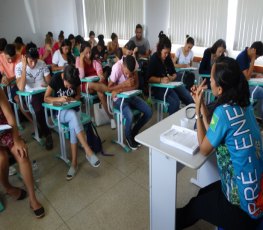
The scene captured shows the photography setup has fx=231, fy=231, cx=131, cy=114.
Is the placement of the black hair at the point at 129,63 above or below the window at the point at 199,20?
below

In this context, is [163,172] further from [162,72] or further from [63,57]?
[63,57]

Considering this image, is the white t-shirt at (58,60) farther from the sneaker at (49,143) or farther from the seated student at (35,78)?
the sneaker at (49,143)

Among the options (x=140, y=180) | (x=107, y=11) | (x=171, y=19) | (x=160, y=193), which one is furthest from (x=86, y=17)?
(x=160, y=193)

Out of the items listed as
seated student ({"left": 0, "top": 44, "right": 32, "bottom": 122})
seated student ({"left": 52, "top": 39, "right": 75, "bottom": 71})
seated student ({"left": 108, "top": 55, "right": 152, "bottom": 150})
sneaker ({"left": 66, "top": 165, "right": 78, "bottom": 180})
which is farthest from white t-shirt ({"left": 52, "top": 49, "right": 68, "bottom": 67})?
sneaker ({"left": 66, "top": 165, "right": 78, "bottom": 180})

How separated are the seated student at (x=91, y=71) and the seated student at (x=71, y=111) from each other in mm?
719

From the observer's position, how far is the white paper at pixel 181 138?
1232 millimetres

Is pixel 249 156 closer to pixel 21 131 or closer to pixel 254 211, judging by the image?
pixel 254 211

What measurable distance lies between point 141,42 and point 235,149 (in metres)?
4.62

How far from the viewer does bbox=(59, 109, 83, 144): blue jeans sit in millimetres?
2189

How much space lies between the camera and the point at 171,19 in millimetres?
5035

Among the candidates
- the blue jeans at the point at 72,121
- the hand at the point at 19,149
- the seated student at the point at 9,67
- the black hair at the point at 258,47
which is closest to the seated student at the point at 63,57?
the seated student at the point at 9,67

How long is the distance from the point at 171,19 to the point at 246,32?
1661 millimetres

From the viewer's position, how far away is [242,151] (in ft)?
3.44

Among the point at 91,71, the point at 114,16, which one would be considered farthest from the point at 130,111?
the point at 114,16
